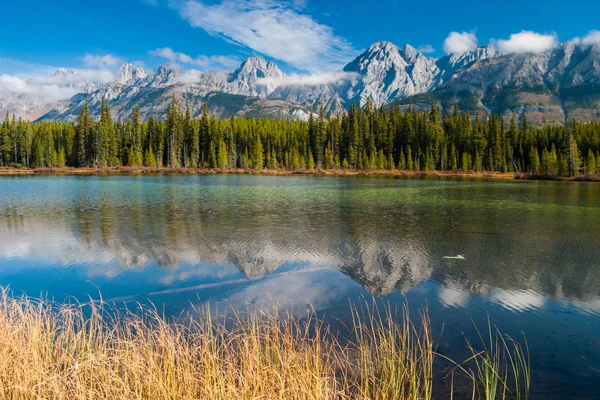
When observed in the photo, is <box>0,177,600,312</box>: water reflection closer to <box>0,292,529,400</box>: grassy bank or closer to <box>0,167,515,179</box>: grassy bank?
<box>0,292,529,400</box>: grassy bank

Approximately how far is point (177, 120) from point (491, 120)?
4097 inches

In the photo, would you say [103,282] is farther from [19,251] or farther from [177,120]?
[177,120]

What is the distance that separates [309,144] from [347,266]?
124143 millimetres

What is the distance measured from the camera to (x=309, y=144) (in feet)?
447

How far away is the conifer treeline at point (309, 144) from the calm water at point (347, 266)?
321 ft

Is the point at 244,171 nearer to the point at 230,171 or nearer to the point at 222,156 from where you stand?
the point at 230,171

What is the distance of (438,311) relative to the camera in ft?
31.9

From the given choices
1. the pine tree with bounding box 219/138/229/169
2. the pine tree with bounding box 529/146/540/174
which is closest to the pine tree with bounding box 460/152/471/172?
the pine tree with bounding box 529/146/540/174

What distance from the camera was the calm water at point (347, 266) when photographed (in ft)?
29.9

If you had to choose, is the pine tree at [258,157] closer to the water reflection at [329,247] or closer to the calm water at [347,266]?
the water reflection at [329,247]

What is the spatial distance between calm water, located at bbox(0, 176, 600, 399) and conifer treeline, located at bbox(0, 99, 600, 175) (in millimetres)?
97825

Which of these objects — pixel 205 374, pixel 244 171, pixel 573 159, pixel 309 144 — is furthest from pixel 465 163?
pixel 205 374

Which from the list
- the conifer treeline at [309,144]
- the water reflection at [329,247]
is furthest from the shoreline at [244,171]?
the water reflection at [329,247]

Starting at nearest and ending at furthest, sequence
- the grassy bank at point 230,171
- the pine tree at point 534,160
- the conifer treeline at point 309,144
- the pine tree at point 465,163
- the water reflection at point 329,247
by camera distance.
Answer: the water reflection at point 329,247
the grassy bank at point 230,171
the pine tree at point 534,160
the pine tree at point 465,163
the conifer treeline at point 309,144
